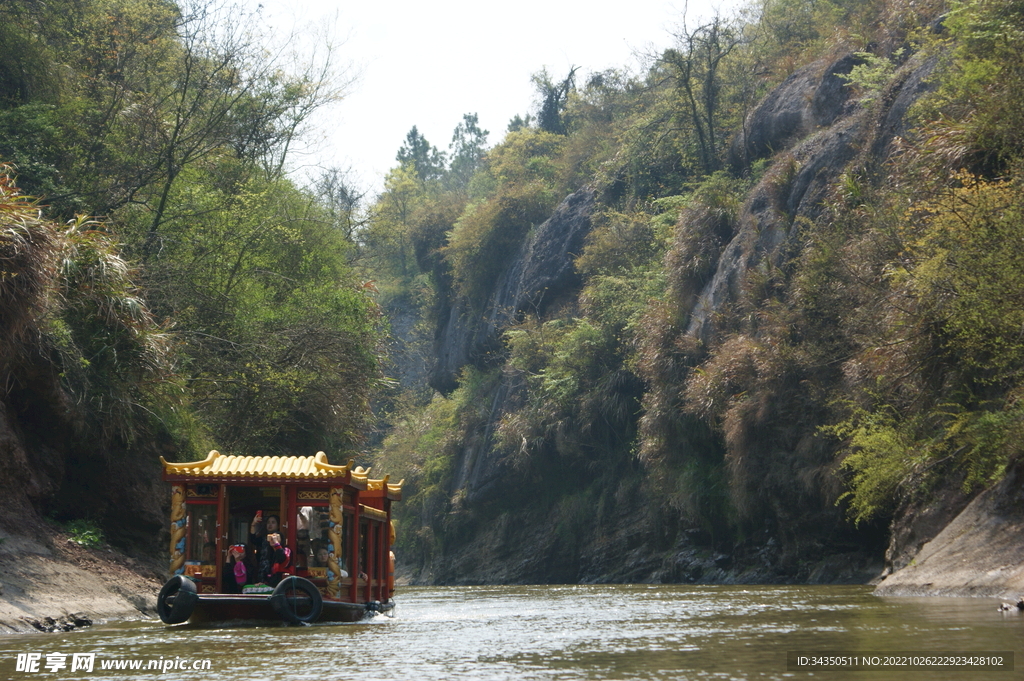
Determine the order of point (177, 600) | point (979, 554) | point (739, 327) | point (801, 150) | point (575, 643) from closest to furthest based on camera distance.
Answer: point (575, 643), point (177, 600), point (979, 554), point (739, 327), point (801, 150)

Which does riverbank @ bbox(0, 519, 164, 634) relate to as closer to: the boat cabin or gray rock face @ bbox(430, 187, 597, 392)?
the boat cabin

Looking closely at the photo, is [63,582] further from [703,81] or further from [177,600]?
[703,81]

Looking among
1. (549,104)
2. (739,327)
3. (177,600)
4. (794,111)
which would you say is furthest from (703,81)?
(177,600)

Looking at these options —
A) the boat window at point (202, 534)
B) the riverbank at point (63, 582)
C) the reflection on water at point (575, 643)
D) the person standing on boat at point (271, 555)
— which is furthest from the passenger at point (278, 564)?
the riverbank at point (63, 582)

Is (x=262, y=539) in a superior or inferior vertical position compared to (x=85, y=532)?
inferior

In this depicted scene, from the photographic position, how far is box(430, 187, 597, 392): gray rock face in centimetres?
5412

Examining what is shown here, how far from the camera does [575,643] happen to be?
12.4 m

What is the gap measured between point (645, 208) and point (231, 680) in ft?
141

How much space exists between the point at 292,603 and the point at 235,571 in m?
1.53

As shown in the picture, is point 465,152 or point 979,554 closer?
point 979,554

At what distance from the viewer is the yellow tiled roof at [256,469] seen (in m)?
16.2

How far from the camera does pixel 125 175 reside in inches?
1122

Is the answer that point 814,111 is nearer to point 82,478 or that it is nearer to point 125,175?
point 125,175

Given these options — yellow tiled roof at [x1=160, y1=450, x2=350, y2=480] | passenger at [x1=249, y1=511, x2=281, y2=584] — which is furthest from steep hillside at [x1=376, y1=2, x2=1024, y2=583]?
passenger at [x1=249, y1=511, x2=281, y2=584]
